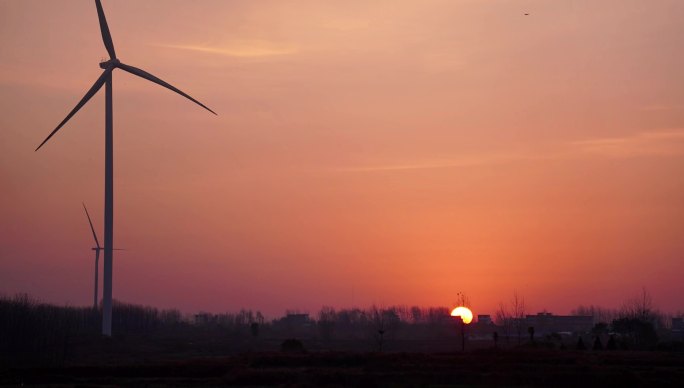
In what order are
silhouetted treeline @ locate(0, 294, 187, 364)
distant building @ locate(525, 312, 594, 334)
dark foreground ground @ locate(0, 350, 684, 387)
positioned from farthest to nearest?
distant building @ locate(525, 312, 594, 334) → silhouetted treeline @ locate(0, 294, 187, 364) → dark foreground ground @ locate(0, 350, 684, 387)

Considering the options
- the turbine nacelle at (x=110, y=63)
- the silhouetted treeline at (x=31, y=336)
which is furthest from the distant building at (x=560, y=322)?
the turbine nacelle at (x=110, y=63)

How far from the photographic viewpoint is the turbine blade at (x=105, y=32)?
266 feet

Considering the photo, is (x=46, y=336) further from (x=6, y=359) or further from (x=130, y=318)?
(x=130, y=318)

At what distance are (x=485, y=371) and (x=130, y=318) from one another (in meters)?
134

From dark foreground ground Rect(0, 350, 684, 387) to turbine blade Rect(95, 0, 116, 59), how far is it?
34666mm

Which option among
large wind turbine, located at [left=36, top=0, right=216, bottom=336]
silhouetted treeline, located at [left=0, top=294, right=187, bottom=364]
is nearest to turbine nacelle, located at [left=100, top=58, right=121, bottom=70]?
large wind turbine, located at [left=36, top=0, right=216, bottom=336]

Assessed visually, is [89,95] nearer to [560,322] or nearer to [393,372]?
[393,372]

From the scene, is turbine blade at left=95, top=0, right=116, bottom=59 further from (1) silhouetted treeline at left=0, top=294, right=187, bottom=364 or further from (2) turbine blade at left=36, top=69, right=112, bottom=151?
(1) silhouetted treeline at left=0, top=294, right=187, bottom=364

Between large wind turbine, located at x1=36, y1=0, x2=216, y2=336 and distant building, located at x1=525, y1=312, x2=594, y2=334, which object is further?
distant building, located at x1=525, y1=312, x2=594, y2=334

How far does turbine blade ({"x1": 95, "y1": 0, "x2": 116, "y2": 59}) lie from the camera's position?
266ft

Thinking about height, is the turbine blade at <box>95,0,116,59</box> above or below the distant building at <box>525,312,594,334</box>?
above

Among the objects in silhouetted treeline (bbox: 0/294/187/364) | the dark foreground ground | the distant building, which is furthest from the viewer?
the distant building

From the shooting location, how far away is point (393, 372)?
5203 centimetres

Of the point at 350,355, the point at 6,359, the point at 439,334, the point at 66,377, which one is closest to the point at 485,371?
the point at 350,355
